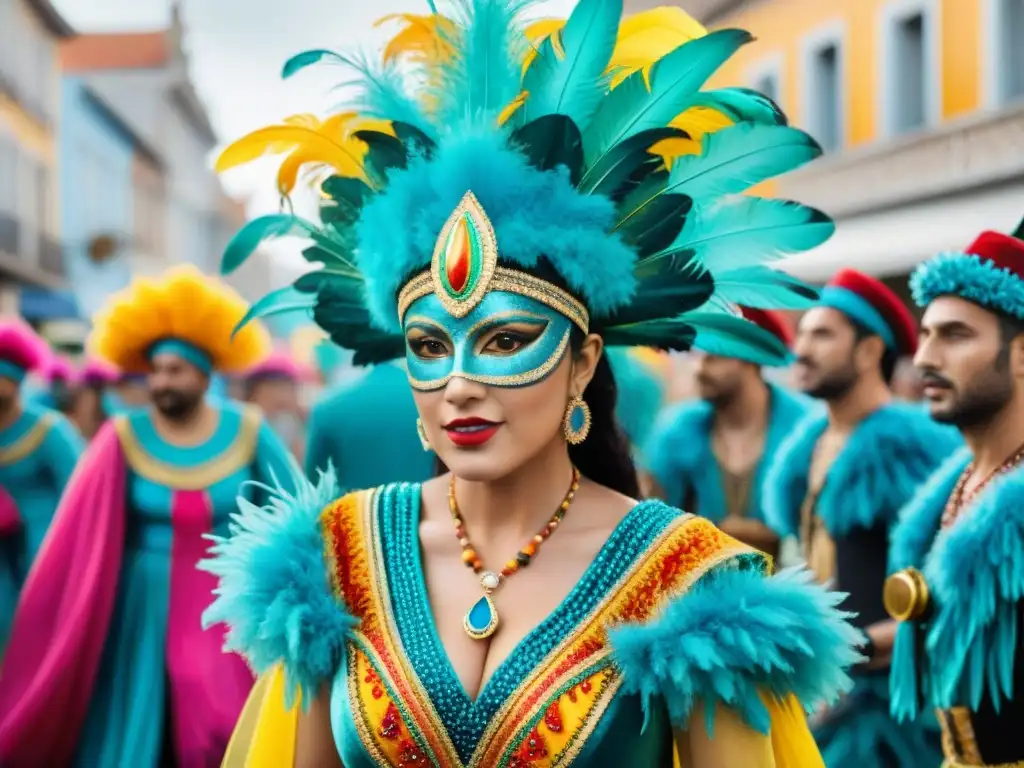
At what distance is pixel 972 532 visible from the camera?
11.9 feet

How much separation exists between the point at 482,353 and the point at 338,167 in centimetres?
66

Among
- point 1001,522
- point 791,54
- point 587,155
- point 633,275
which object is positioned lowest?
point 1001,522

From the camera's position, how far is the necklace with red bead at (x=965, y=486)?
3789 millimetres

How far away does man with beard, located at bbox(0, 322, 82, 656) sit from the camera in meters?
7.00

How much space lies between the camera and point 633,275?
276 cm

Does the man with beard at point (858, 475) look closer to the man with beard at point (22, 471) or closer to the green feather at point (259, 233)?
the green feather at point (259, 233)

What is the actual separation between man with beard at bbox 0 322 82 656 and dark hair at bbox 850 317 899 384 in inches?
160

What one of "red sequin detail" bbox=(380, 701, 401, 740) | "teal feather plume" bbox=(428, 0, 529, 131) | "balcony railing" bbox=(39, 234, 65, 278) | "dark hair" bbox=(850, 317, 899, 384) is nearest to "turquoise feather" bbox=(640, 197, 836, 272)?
"teal feather plume" bbox=(428, 0, 529, 131)

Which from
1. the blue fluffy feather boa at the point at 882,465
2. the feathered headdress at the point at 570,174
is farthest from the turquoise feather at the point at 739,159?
the blue fluffy feather boa at the point at 882,465

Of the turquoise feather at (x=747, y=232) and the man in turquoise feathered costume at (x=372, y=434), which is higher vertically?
the turquoise feather at (x=747, y=232)

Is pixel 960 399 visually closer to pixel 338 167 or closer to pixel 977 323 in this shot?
pixel 977 323

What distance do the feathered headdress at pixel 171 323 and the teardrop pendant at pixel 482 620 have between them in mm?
3853

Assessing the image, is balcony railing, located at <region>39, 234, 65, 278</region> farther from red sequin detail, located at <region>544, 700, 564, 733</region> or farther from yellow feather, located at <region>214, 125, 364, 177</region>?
red sequin detail, located at <region>544, 700, 564, 733</region>

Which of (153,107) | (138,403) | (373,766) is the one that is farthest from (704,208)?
(153,107)
